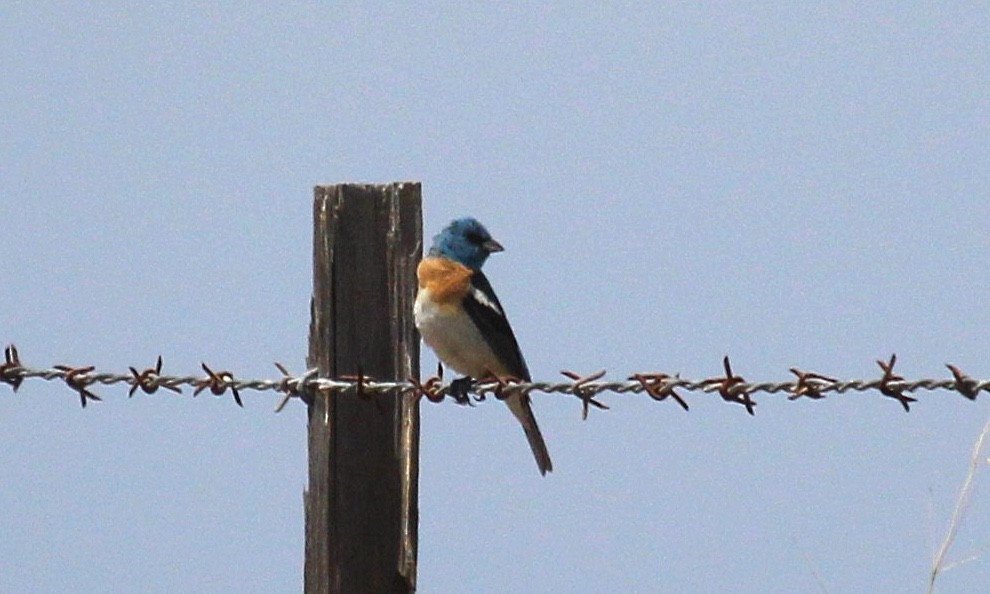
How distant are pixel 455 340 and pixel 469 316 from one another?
0.11 meters

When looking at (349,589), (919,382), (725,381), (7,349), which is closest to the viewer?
(919,382)

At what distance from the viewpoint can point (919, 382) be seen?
441 centimetres

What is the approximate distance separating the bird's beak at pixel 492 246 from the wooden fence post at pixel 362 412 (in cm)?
290

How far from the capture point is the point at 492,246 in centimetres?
824

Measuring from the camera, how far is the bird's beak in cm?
824

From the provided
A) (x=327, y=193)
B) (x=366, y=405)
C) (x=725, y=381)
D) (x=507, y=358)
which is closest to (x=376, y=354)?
(x=366, y=405)

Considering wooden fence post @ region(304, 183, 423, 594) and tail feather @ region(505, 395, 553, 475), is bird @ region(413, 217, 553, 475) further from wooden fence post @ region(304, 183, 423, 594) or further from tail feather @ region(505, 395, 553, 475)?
wooden fence post @ region(304, 183, 423, 594)

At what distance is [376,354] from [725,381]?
102cm

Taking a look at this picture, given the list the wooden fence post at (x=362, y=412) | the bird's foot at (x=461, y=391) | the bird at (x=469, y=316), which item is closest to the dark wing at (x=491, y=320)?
the bird at (x=469, y=316)

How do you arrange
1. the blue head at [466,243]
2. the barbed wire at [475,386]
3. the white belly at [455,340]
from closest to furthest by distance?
the barbed wire at [475,386], the white belly at [455,340], the blue head at [466,243]

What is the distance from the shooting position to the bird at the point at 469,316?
308 inches

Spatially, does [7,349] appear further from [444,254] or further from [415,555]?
[444,254]

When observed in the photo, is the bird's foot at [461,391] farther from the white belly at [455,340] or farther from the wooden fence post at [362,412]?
the white belly at [455,340]

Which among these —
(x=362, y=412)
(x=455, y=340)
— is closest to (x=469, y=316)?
(x=455, y=340)
